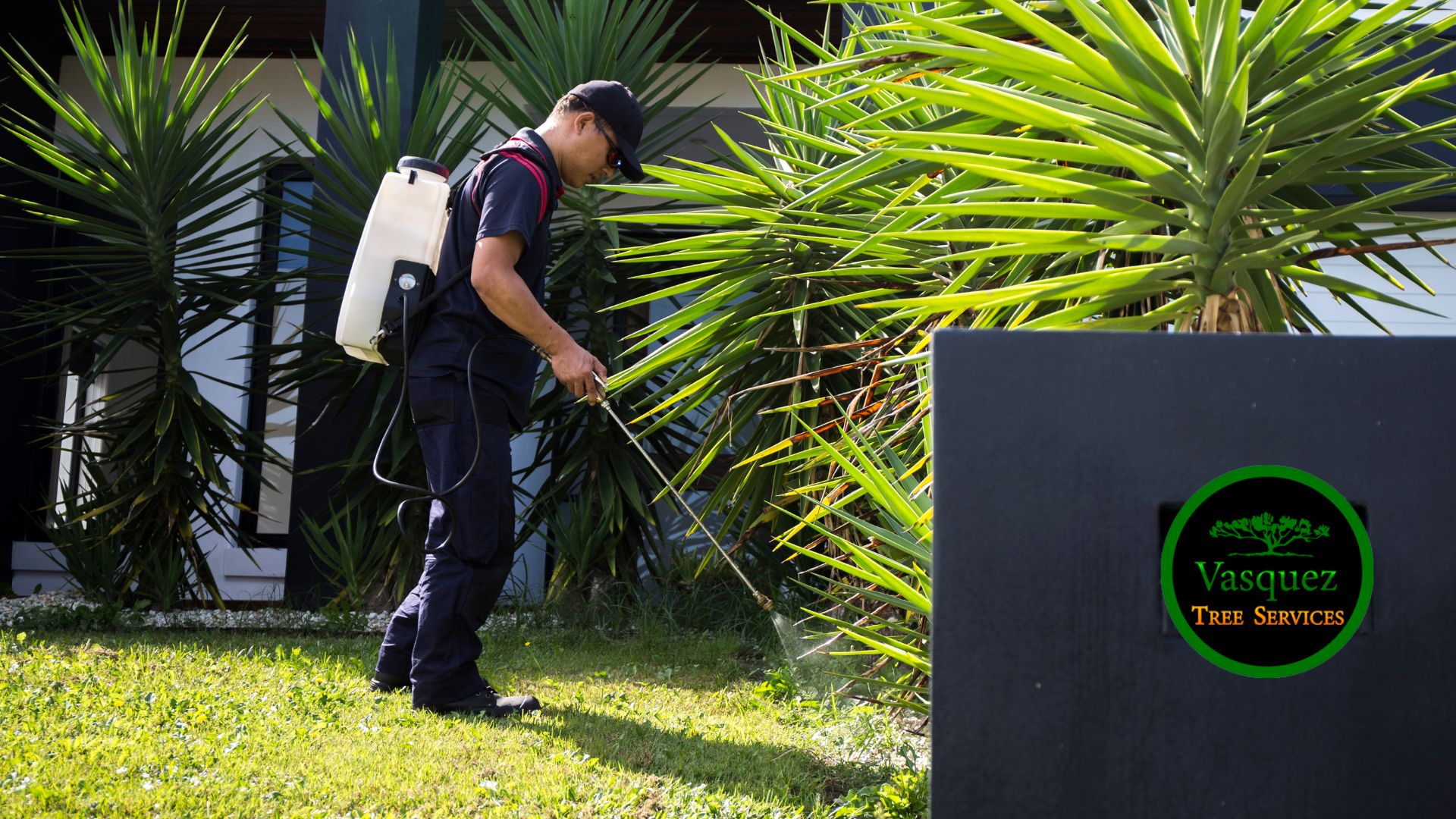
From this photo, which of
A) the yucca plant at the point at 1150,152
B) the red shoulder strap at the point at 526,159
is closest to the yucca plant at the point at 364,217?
the red shoulder strap at the point at 526,159

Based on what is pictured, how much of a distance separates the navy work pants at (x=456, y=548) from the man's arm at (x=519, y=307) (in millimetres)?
220

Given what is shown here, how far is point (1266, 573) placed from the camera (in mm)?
1096

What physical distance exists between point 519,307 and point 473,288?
0.16 m

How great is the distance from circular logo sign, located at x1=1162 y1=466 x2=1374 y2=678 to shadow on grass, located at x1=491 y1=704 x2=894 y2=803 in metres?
1.00

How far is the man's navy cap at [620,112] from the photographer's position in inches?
108

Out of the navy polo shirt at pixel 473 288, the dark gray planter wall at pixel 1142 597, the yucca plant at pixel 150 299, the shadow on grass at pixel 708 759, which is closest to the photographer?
the dark gray planter wall at pixel 1142 597

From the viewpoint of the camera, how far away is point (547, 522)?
3881 mm

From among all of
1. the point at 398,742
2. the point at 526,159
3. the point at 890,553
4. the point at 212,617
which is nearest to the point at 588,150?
the point at 526,159

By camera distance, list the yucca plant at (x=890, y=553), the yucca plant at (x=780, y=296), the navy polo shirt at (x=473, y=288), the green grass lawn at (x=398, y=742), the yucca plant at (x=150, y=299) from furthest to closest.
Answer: the yucca plant at (x=150, y=299) → the navy polo shirt at (x=473, y=288) → the yucca plant at (x=780, y=296) → the green grass lawn at (x=398, y=742) → the yucca plant at (x=890, y=553)

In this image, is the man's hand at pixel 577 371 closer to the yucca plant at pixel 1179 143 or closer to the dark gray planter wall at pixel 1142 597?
the yucca plant at pixel 1179 143

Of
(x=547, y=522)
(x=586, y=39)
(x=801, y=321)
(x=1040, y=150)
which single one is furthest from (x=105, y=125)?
(x=1040, y=150)

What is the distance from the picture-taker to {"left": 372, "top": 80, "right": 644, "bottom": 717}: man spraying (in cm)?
251

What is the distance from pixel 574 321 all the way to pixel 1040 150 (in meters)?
2.85

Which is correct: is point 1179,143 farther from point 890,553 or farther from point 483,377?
point 483,377
